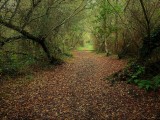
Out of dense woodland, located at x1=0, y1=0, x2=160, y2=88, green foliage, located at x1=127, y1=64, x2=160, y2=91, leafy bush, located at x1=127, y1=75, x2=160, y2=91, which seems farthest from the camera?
dense woodland, located at x1=0, y1=0, x2=160, y2=88

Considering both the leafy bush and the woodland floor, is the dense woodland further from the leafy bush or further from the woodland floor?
the woodland floor

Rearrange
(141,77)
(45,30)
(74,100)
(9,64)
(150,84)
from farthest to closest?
(45,30) < (9,64) < (141,77) < (150,84) < (74,100)

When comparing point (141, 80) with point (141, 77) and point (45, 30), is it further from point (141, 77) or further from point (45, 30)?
point (45, 30)

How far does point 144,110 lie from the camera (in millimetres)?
7957

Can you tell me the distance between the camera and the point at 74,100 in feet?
31.1

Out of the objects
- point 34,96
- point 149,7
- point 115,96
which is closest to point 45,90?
point 34,96

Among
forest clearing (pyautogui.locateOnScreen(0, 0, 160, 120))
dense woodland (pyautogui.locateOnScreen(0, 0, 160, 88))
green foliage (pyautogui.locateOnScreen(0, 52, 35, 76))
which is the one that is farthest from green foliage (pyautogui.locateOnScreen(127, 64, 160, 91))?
green foliage (pyautogui.locateOnScreen(0, 52, 35, 76))

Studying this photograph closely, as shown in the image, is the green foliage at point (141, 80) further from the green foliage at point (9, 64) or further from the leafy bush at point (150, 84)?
the green foliage at point (9, 64)

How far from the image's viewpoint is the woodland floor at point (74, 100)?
7871mm

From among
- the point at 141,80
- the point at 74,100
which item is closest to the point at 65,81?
the point at 74,100

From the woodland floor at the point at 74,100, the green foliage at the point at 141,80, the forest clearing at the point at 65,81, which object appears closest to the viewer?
the woodland floor at the point at 74,100

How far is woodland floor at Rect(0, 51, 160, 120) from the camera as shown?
25.8ft

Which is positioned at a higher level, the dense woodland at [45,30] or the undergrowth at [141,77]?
the dense woodland at [45,30]

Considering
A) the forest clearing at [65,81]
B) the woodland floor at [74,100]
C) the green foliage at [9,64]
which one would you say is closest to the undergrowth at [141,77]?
the forest clearing at [65,81]
